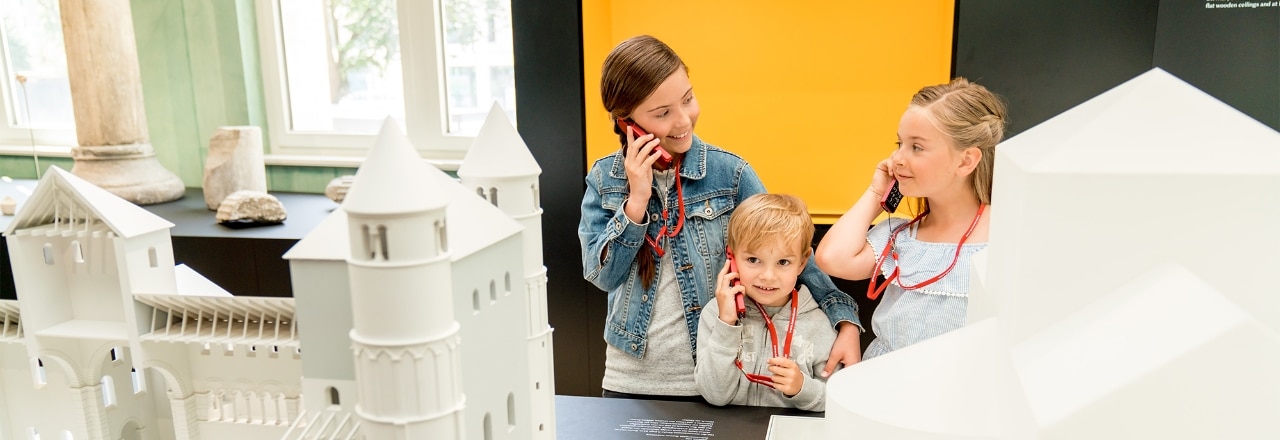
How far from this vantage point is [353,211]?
0.97 m

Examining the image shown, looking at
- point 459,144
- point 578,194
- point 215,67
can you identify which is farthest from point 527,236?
point 215,67

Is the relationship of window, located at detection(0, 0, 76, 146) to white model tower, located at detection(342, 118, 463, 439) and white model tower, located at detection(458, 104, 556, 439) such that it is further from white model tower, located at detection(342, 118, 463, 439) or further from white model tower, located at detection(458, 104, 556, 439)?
white model tower, located at detection(342, 118, 463, 439)

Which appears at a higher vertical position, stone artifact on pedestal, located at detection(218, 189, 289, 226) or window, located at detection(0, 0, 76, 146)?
window, located at detection(0, 0, 76, 146)

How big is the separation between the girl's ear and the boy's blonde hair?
38 cm

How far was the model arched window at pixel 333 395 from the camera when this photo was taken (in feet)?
3.71

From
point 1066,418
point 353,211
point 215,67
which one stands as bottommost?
point 1066,418

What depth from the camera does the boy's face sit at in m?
1.87

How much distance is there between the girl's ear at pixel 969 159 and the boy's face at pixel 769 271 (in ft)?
1.38

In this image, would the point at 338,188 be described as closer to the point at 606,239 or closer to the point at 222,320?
the point at 606,239

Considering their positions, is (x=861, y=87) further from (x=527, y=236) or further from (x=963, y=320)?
(x=527, y=236)

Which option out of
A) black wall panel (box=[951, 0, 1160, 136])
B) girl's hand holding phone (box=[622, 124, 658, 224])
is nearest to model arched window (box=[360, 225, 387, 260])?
girl's hand holding phone (box=[622, 124, 658, 224])

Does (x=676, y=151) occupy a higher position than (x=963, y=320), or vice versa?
(x=676, y=151)

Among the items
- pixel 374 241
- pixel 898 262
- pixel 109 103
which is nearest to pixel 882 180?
pixel 898 262

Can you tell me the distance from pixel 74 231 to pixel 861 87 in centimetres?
257
